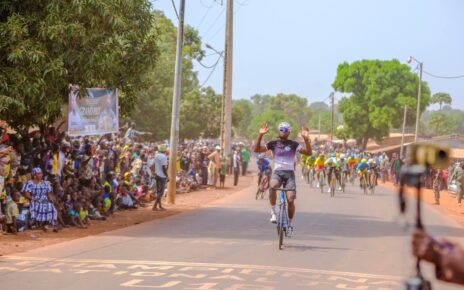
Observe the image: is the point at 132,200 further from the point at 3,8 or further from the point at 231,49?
the point at 231,49

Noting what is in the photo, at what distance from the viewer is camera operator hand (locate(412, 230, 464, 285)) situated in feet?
11.8

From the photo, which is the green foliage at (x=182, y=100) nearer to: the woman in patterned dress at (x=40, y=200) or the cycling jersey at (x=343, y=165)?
the cycling jersey at (x=343, y=165)

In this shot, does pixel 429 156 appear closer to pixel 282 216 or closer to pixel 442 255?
pixel 442 255

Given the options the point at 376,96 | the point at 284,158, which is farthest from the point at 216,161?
the point at 376,96

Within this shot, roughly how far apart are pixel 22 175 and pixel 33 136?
5.49 feet

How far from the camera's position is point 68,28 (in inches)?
623

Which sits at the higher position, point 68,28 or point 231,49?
point 231,49

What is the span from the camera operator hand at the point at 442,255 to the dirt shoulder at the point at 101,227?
32.5 ft

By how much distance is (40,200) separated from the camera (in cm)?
1587

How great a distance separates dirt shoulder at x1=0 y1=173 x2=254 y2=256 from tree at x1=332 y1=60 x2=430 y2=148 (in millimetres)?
54811

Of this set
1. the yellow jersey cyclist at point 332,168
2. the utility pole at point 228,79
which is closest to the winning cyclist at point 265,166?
the yellow jersey cyclist at point 332,168

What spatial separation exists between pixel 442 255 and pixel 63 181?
14.8 meters

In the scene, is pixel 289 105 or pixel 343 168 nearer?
pixel 343 168

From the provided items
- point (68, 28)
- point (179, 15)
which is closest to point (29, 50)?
point (68, 28)
